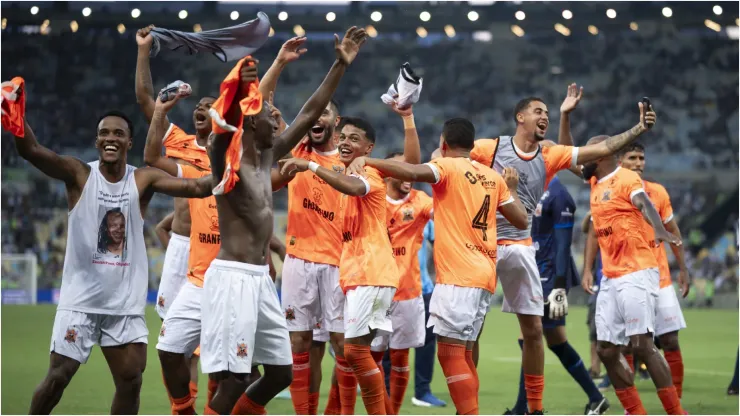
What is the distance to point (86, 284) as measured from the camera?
21.5 ft

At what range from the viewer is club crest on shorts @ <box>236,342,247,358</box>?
578cm

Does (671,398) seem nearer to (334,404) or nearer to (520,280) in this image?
(520,280)

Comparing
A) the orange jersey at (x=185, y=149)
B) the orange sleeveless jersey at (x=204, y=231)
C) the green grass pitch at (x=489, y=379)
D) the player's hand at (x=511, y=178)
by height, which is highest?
the orange jersey at (x=185, y=149)

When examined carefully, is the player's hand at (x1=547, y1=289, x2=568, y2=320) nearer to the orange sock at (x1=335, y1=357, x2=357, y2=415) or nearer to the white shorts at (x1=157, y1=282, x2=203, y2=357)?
the orange sock at (x1=335, y1=357, x2=357, y2=415)

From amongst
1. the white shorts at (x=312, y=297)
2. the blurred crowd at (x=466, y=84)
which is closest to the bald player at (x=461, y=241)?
the white shorts at (x=312, y=297)

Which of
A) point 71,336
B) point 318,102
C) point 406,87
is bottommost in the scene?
point 71,336

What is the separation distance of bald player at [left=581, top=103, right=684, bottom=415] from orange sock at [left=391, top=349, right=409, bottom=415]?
1728 millimetres

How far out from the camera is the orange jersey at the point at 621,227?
856cm

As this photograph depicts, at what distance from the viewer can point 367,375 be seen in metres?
7.23

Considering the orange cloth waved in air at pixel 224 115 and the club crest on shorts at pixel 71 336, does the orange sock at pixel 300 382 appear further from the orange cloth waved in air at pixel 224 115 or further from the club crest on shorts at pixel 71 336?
the orange cloth waved in air at pixel 224 115

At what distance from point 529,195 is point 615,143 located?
920 mm

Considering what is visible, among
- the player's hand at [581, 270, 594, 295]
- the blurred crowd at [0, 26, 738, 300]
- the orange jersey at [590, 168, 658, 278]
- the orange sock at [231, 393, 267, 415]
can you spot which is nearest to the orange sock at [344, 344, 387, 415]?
the orange sock at [231, 393, 267, 415]

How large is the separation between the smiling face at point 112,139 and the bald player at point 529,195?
3.42 meters

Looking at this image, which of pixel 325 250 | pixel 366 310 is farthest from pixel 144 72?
pixel 366 310
